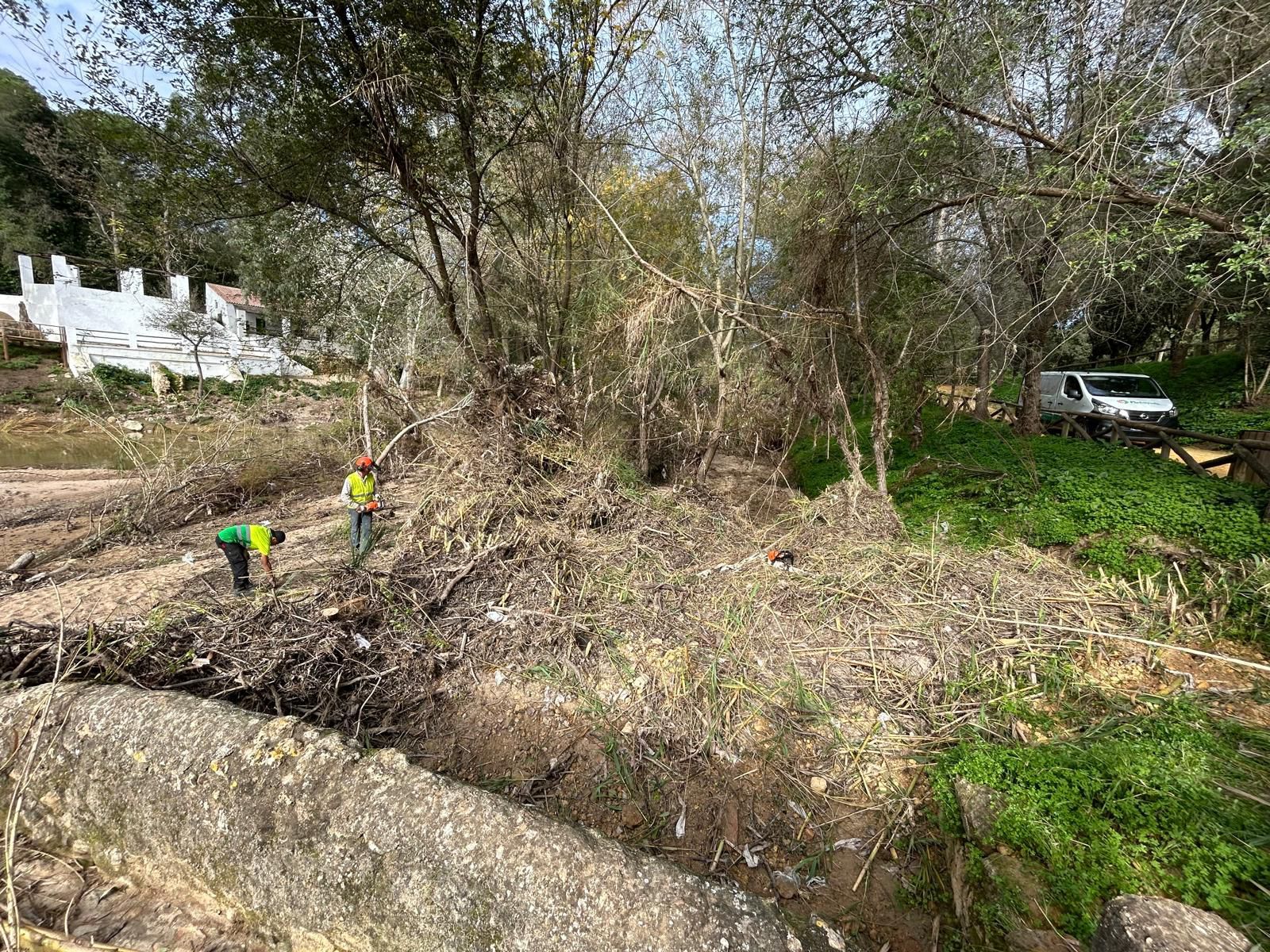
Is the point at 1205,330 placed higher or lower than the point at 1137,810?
higher

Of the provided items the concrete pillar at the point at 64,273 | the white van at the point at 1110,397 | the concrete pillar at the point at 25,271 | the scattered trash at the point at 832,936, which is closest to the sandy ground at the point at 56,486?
the scattered trash at the point at 832,936

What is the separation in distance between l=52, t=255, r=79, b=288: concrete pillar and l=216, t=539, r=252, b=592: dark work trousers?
25.0 m

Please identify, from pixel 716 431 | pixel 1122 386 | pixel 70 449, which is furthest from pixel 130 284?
pixel 1122 386

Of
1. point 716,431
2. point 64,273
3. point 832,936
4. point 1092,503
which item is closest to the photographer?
point 832,936

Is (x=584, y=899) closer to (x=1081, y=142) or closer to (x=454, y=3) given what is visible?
(x=1081, y=142)

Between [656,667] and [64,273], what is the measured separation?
1173 inches

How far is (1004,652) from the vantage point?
11.4 ft

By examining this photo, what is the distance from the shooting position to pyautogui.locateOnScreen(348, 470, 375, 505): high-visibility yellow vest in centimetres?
498

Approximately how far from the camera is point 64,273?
19.7m

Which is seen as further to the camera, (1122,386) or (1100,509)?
(1122,386)

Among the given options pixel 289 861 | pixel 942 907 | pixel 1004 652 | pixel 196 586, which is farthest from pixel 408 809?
pixel 196 586

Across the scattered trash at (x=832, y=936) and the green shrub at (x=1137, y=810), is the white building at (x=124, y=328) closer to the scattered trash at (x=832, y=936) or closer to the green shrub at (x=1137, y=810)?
the scattered trash at (x=832, y=936)

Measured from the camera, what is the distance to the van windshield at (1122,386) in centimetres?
1107

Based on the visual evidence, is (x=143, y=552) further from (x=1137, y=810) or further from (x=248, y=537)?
(x=1137, y=810)
